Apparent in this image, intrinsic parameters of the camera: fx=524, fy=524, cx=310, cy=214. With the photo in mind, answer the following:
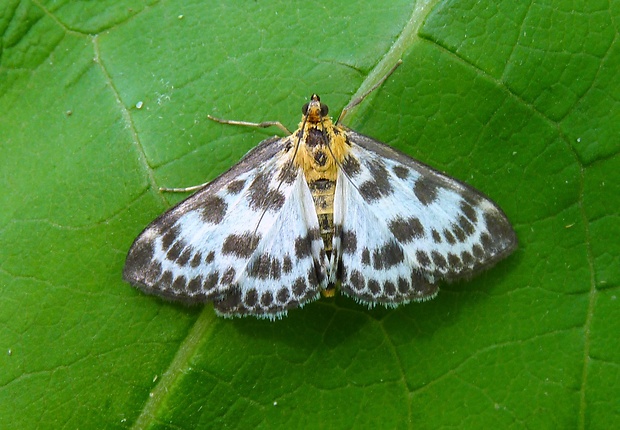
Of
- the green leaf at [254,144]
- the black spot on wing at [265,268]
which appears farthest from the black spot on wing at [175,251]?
the black spot on wing at [265,268]

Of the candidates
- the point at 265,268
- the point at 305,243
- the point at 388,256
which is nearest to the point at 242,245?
the point at 265,268

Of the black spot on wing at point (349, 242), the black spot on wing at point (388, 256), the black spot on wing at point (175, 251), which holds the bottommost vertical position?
the black spot on wing at point (388, 256)

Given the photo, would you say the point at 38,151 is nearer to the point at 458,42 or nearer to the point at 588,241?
the point at 458,42

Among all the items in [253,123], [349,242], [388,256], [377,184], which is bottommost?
[388,256]

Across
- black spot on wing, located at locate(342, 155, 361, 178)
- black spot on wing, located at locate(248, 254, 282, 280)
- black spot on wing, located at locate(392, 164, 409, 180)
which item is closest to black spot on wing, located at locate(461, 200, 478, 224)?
black spot on wing, located at locate(392, 164, 409, 180)

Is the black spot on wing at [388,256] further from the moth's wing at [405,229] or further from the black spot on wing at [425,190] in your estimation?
the black spot on wing at [425,190]

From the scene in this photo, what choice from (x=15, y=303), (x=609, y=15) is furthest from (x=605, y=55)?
(x=15, y=303)

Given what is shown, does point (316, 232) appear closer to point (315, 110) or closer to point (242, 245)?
point (242, 245)
